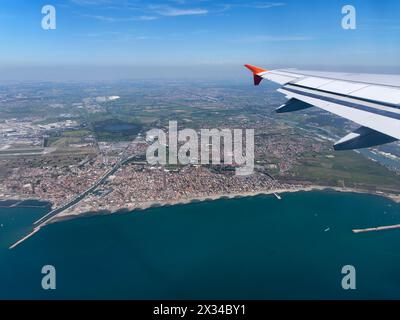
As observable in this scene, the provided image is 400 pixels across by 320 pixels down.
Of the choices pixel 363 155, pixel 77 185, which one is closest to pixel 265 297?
pixel 77 185

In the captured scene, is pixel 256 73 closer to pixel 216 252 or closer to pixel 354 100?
pixel 354 100

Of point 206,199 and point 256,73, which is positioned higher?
point 256,73

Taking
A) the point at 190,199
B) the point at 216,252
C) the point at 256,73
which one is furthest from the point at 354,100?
the point at 190,199

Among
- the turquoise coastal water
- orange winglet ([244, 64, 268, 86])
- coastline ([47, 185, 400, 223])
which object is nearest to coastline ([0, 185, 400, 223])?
coastline ([47, 185, 400, 223])

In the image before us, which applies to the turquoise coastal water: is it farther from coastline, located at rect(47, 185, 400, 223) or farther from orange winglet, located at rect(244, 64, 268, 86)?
orange winglet, located at rect(244, 64, 268, 86)

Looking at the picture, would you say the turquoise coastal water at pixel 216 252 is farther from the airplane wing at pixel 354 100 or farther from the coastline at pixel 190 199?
the airplane wing at pixel 354 100

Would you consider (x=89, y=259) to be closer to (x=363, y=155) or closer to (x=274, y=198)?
(x=274, y=198)
